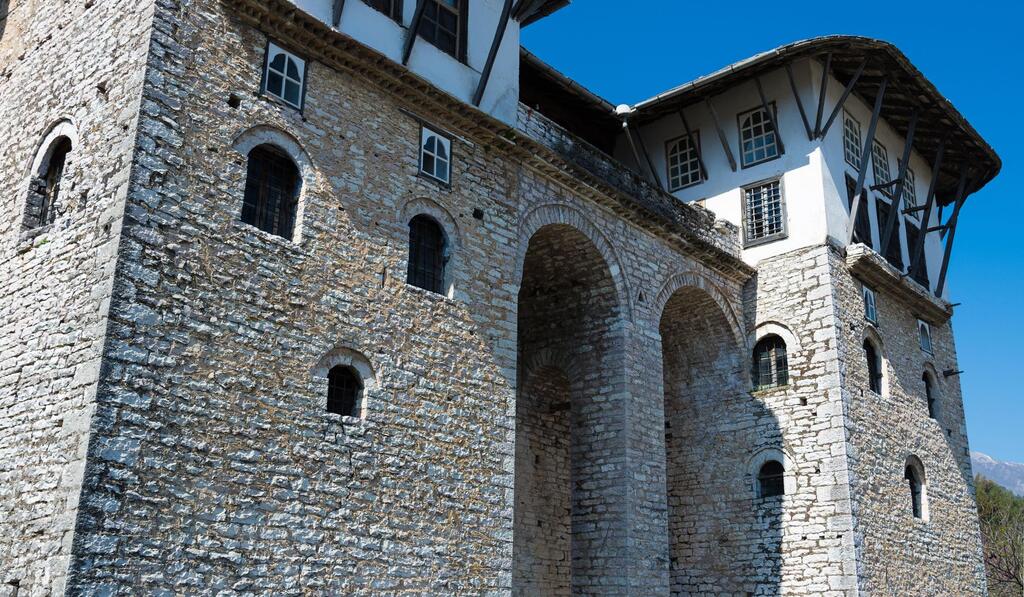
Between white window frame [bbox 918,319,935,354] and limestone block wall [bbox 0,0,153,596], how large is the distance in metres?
16.8

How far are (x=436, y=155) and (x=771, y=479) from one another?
8792mm

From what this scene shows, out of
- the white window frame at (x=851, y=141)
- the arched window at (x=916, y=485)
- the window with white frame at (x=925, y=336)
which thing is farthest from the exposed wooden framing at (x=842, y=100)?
the arched window at (x=916, y=485)

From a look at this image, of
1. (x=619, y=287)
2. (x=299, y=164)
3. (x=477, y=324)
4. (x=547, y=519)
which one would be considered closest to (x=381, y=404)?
(x=477, y=324)

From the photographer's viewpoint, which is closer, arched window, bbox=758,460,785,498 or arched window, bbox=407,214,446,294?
arched window, bbox=407,214,446,294

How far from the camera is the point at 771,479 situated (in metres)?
15.9

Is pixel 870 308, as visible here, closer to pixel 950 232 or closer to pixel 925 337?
pixel 925 337


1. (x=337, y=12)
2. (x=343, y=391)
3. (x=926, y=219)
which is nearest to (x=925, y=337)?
(x=926, y=219)

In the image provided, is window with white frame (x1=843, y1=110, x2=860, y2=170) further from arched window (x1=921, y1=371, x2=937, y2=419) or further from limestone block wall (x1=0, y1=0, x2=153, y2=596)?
limestone block wall (x1=0, y1=0, x2=153, y2=596)

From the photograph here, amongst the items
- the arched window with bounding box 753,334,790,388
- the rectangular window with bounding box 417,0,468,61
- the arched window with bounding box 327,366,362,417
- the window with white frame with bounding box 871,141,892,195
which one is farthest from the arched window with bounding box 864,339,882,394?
the arched window with bounding box 327,366,362,417

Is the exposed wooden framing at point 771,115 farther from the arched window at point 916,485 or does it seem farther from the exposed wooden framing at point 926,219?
the arched window at point 916,485

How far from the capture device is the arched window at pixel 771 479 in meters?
15.8

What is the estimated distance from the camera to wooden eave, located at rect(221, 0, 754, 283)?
9.91m

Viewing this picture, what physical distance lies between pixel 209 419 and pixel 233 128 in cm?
303

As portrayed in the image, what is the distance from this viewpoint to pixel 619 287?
46.8ft
